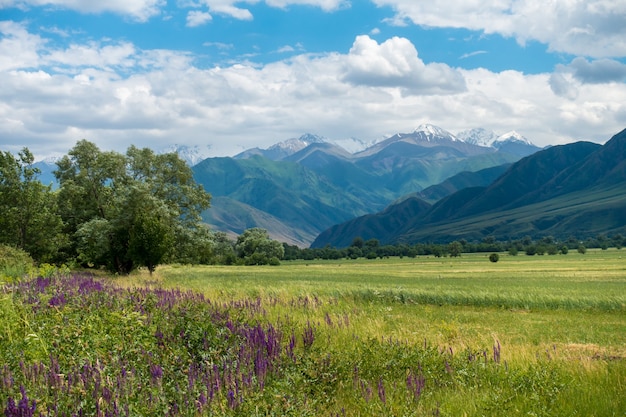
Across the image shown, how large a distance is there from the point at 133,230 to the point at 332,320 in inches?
1286

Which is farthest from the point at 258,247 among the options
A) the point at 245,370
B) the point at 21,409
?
the point at 21,409

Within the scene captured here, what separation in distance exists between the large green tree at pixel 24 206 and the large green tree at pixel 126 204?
3.33 metres

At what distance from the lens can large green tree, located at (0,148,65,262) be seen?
43938mm

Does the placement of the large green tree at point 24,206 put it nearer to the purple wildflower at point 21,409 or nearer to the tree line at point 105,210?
the tree line at point 105,210

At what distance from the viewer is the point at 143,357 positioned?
9242mm

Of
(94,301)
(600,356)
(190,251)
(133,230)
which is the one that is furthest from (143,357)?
(190,251)

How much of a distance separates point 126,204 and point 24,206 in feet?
27.2

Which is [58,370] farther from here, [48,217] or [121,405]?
[48,217]

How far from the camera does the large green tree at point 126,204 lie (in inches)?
1769

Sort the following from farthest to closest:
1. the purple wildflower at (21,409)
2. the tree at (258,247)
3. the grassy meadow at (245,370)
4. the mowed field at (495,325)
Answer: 1. the tree at (258,247)
2. the mowed field at (495,325)
3. the grassy meadow at (245,370)
4. the purple wildflower at (21,409)

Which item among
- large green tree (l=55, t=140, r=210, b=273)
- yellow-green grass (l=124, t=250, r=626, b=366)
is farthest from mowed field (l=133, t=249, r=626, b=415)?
large green tree (l=55, t=140, r=210, b=273)

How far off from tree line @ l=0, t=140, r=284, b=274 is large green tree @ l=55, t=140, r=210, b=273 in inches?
3.4

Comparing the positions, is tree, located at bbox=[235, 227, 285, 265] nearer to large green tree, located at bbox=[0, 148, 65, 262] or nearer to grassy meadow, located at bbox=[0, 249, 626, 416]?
large green tree, located at bbox=[0, 148, 65, 262]

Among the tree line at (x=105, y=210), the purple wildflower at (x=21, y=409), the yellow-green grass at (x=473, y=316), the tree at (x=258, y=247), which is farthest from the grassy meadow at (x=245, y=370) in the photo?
the tree at (x=258, y=247)
